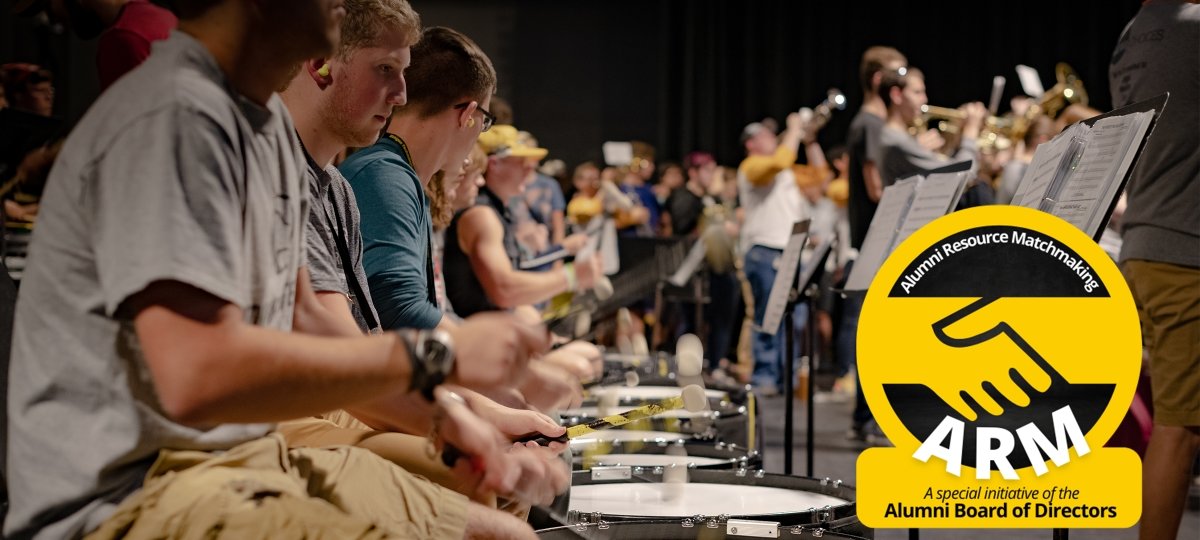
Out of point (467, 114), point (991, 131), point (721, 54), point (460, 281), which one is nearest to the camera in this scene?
point (467, 114)

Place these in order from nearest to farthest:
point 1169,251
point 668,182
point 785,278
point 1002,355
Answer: point 1002,355 → point 1169,251 → point 785,278 → point 668,182

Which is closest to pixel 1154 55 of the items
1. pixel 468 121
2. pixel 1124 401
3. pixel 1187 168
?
pixel 1187 168

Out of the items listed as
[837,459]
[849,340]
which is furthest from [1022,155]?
[837,459]

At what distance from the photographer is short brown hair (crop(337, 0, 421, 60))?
6.97ft

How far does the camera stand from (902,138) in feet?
18.5

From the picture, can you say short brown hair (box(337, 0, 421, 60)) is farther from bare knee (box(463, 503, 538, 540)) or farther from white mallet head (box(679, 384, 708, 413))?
bare knee (box(463, 503, 538, 540))

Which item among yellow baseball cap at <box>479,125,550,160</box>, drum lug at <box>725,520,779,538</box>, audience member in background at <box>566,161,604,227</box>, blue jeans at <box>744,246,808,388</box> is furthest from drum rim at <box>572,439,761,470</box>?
audience member in background at <box>566,161,604,227</box>

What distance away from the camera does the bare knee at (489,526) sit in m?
1.54

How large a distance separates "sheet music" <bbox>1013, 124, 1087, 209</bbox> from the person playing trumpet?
303cm

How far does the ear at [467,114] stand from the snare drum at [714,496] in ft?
2.62

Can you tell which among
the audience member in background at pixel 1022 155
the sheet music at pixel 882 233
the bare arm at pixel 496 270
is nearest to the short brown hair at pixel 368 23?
the sheet music at pixel 882 233

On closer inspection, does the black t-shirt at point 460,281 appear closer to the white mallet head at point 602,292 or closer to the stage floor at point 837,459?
the stage floor at point 837,459

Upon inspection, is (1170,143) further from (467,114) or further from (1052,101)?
(1052,101)

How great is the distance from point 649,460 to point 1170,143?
1450 millimetres
